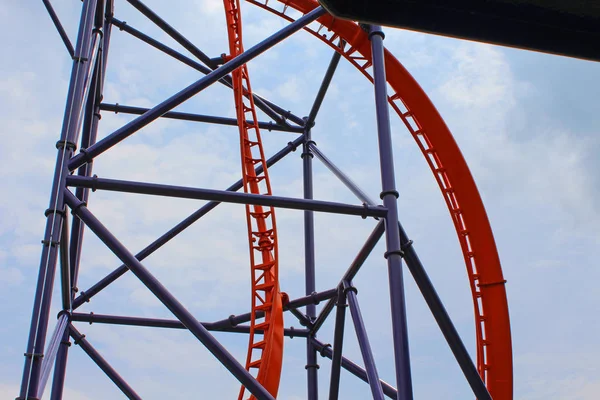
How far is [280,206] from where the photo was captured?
6402mm

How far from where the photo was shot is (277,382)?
333 inches

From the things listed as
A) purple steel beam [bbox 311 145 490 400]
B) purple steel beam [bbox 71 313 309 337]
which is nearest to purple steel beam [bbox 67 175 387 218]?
purple steel beam [bbox 311 145 490 400]

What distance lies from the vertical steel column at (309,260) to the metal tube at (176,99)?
3198 millimetres

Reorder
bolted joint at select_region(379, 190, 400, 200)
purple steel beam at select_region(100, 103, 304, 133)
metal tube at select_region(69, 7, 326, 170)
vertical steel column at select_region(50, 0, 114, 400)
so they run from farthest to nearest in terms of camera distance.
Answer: purple steel beam at select_region(100, 103, 304, 133), vertical steel column at select_region(50, 0, 114, 400), bolted joint at select_region(379, 190, 400, 200), metal tube at select_region(69, 7, 326, 170)

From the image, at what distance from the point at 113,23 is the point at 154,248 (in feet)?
12.5

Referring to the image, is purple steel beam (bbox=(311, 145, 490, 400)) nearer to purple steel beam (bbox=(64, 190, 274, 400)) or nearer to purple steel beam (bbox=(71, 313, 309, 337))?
purple steel beam (bbox=(64, 190, 274, 400))

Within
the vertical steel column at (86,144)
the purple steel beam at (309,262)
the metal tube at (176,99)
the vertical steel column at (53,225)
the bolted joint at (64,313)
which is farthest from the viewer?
the purple steel beam at (309,262)

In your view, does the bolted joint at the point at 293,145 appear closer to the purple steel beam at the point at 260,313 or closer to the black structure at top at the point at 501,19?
the purple steel beam at the point at 260,313

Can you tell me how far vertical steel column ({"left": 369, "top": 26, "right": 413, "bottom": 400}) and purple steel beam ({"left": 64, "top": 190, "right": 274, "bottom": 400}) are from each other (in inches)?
50.6

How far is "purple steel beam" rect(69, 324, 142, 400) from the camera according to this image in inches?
326

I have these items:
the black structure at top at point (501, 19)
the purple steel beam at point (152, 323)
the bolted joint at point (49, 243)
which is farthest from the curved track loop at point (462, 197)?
the black structure at top at point (501, 19)

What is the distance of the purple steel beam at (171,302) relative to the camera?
5.68 m

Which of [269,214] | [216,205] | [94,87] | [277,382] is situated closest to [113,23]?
[94,87]

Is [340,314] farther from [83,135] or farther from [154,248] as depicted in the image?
[83,135]
